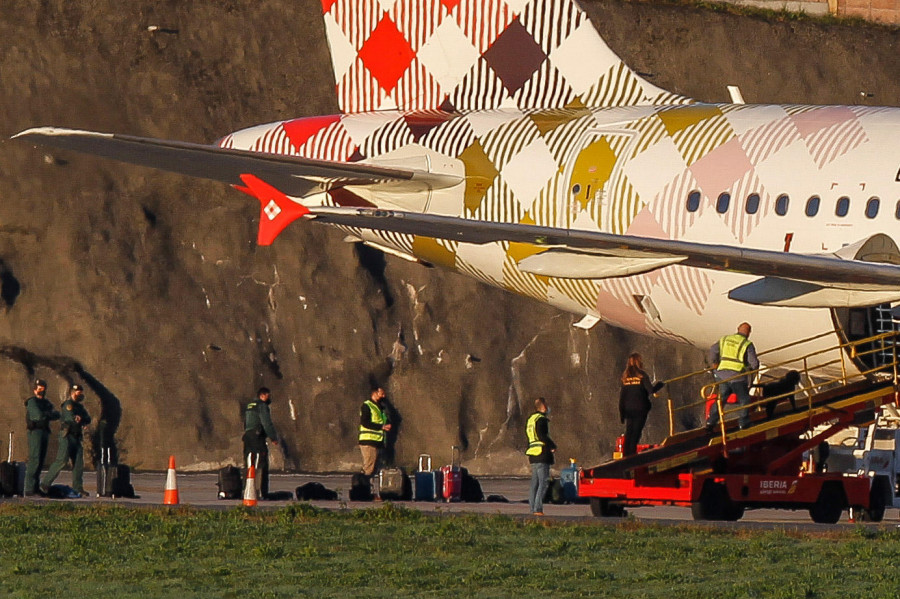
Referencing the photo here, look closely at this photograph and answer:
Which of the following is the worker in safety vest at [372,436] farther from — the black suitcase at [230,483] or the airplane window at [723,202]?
the airplane window at [723,202]

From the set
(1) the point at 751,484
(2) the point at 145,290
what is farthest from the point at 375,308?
(1) the point at 751,484

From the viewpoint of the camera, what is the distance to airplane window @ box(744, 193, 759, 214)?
21.5 meters

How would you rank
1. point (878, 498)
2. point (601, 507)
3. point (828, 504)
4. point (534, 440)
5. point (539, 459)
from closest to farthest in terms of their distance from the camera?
1. point (828, 504)
2. point (878, 498)
3. point (601, 507)
4. point (539, 459)
5. point (534, 440)

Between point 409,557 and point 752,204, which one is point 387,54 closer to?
point 752,204

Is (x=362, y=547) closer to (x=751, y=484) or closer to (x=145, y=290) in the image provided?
(x=751, y=484)

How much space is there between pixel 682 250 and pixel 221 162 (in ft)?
22.0

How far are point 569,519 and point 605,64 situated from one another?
419 inches

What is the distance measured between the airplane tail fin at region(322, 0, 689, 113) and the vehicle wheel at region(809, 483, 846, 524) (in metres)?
8.23

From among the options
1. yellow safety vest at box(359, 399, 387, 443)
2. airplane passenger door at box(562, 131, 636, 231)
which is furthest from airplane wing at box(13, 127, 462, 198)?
yellow safety vest at box(359, 399, 387, 443)

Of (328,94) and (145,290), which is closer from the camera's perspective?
(145,290)

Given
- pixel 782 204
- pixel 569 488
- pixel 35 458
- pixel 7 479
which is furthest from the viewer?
pixel 569 488

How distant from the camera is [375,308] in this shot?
131ft

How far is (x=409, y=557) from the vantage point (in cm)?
1399

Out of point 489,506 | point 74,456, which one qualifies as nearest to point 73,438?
point 74,456
